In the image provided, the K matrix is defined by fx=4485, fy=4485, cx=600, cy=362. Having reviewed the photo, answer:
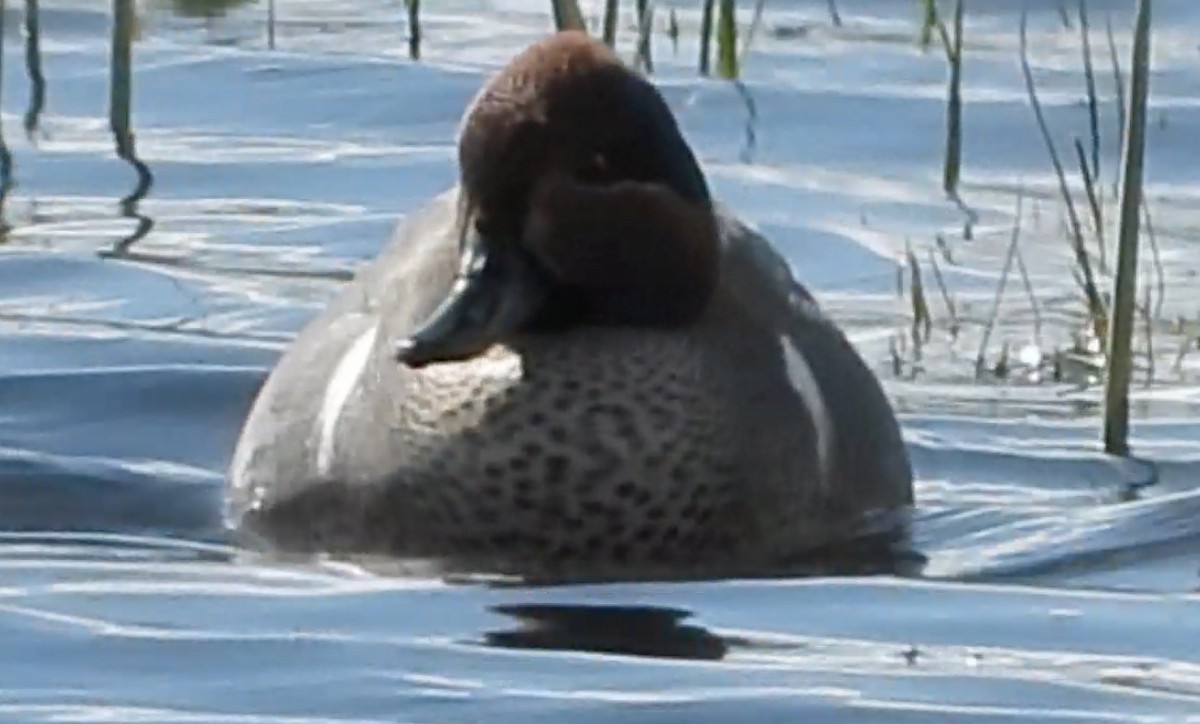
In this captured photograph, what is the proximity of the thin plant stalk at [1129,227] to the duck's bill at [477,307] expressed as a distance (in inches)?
42.3

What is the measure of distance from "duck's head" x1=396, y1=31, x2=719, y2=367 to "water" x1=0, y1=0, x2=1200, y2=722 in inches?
19.2

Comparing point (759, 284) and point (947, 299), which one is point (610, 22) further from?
point (759, 284)

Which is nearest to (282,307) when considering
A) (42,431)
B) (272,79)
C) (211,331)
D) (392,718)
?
(211,331)

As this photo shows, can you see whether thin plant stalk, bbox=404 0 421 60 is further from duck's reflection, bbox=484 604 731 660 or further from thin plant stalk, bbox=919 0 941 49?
duck's reflection, bbox=484 604 731 660

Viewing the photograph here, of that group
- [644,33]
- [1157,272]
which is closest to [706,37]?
[644,33]

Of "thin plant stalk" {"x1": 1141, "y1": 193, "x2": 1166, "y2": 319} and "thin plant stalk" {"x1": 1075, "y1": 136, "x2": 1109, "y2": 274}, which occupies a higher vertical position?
"thin plant stalk" {"x1": 1075, "y1": 136, "x2": 1109, "y2": 274}

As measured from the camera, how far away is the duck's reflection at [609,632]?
6312mm

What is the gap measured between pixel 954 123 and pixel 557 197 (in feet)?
10.4

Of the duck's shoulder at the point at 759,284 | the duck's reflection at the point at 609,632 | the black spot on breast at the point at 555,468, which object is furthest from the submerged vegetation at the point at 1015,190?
the duck's reflection at the point at 609,632

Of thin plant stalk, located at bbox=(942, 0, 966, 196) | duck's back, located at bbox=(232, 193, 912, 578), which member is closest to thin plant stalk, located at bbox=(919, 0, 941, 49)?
thin plant stalk, located at bbox=(942, 0, 966, 196)

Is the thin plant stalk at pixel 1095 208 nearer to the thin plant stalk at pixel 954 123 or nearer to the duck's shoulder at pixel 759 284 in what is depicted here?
the thin plant stalk at pixel 954 123

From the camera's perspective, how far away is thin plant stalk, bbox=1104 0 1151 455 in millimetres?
7430

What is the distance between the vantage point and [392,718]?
579 cm

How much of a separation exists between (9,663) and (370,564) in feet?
3.56
